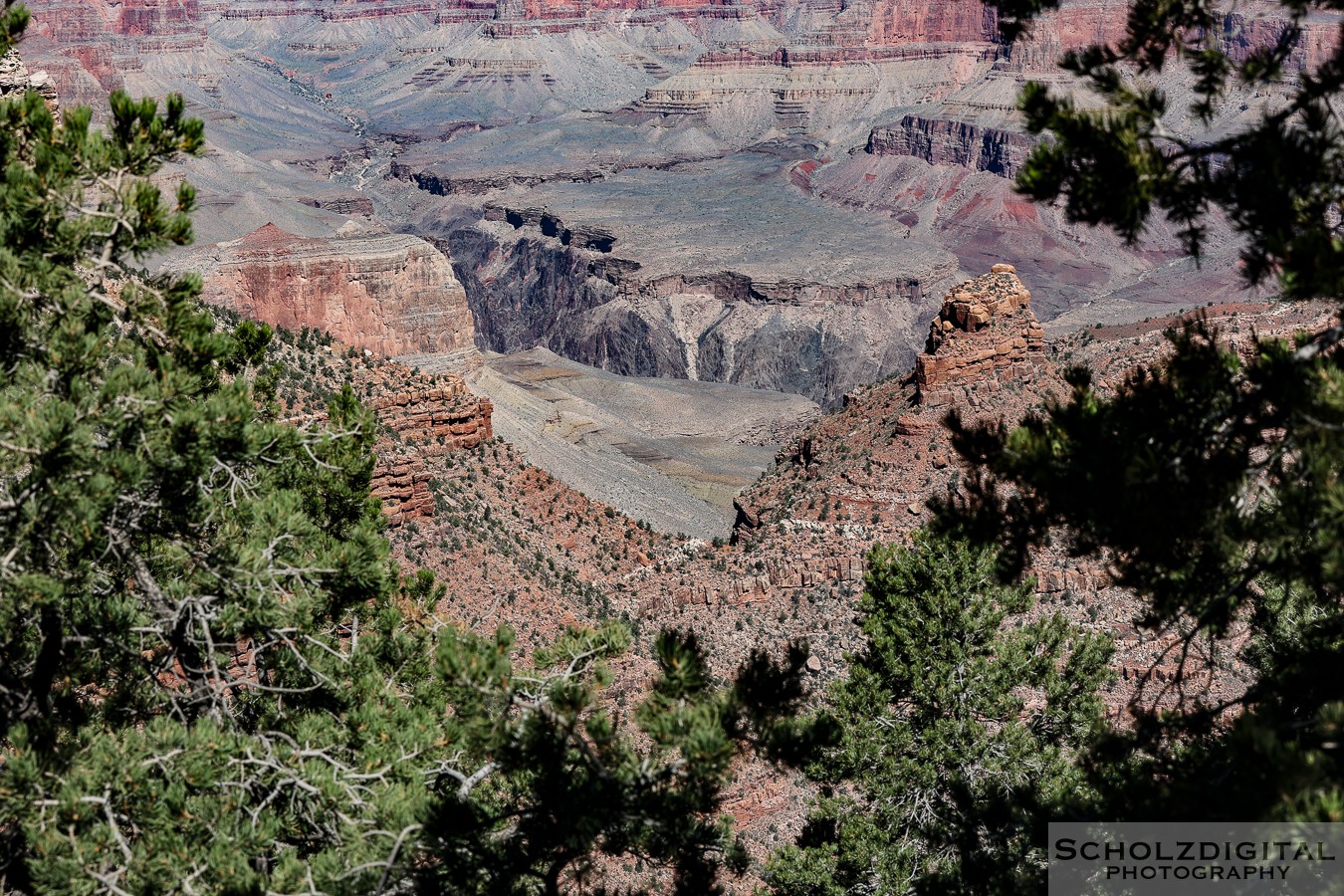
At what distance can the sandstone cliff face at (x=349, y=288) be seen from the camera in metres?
63.4

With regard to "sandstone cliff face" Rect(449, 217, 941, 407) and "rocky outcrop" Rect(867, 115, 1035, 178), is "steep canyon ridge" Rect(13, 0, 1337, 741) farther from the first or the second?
"rocky outcrop" Rect(867, 115, 1035, 178)

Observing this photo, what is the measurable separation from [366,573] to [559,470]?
44455mm

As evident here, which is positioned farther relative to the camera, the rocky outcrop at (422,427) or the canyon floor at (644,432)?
the canyon floor at (644,432)

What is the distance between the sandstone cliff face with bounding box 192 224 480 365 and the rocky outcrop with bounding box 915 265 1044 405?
34223 millimetres

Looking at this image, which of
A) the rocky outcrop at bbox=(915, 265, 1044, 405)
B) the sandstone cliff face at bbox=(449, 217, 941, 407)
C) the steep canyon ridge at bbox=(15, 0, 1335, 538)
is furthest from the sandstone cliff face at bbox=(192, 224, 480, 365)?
the sandstone cliff face at bbox=(449, 217, 941, 407)

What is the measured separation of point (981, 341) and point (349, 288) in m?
38.9

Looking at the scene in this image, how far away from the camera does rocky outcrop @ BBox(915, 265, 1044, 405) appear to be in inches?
1503

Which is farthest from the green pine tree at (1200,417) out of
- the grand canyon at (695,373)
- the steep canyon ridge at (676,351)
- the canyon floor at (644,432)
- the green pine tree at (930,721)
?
the canyon floor at (644,432)

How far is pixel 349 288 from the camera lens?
218 ft

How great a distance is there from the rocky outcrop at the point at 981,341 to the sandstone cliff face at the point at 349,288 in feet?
112

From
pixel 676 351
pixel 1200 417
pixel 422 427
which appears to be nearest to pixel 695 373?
pixel 676 351

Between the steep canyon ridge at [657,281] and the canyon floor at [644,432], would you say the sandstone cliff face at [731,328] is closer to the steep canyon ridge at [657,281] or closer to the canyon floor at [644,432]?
the steep canyon ridge at [657,281]

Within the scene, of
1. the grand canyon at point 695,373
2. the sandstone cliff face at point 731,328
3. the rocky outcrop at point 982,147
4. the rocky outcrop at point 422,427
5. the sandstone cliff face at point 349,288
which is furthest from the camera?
the rocky outcrop at point 982,147

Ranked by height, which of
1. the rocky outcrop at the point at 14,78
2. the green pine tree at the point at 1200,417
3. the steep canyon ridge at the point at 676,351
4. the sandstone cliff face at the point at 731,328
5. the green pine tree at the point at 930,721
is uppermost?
the rocky outcrop at the point at 14,78
